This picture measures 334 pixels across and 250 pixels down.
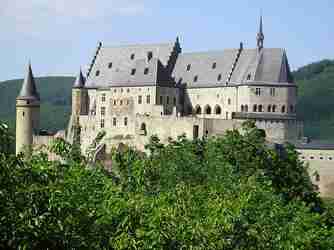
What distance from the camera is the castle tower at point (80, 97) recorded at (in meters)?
99.4

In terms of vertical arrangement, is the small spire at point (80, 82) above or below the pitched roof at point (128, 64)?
below

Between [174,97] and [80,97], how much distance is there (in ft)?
38.9

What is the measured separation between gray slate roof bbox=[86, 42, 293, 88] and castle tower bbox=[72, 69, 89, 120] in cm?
93

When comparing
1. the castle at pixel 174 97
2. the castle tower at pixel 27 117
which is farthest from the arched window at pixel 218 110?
the castle tower at pixel 27 117

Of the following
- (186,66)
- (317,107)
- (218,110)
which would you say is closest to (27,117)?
(186,66)

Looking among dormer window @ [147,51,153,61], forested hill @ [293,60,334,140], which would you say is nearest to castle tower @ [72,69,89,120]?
dormer window @ [147,51,153,61]

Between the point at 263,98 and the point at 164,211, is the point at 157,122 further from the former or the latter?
the point at 164,211

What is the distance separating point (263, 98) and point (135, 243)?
209ft

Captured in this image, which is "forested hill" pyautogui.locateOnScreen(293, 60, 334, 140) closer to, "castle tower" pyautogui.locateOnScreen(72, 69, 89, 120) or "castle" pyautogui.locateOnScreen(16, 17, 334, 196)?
"castle" pyautogui.locateOnScreen(16, 17, 334, 196)

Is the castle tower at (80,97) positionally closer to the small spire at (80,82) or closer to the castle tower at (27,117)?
the small spire at (80,82)

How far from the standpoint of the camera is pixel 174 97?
93.5 metres

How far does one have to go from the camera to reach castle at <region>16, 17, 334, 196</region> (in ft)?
283

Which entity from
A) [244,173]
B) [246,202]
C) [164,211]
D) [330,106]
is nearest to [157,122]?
[244,173]

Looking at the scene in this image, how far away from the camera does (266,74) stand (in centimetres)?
8919
